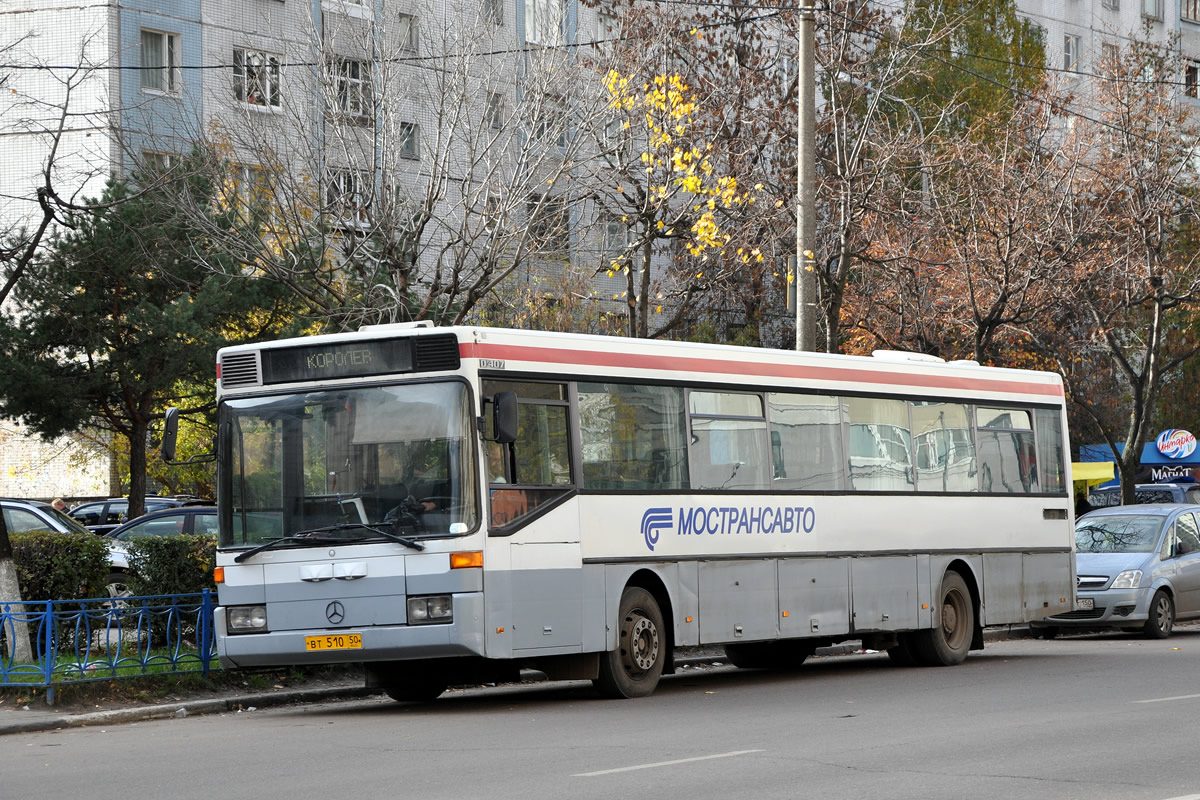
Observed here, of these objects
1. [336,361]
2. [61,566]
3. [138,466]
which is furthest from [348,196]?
[138,466]

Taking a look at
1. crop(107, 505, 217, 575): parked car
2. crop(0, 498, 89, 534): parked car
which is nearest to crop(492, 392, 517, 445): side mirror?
crop(107, 505, 217, 575): parked car

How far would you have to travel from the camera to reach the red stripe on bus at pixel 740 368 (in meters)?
13.7

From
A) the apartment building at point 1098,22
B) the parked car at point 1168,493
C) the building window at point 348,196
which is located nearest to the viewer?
the building window at point 348,196

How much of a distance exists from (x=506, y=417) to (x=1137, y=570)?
40.2 feet

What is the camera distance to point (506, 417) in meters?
13.0

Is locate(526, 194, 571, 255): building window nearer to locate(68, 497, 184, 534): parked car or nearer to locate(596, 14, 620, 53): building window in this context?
locate(596, 14, 620, 53): building window

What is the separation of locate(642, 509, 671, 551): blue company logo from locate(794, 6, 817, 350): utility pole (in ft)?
18.0

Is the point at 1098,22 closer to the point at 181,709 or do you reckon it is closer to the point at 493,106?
the point at 493,106

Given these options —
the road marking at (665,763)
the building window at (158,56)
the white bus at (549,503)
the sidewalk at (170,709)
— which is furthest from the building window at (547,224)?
the building window at (158,56)

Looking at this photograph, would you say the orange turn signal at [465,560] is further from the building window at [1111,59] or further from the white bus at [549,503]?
the building window at [1111,59]

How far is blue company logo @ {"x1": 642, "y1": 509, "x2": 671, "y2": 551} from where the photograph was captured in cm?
1474

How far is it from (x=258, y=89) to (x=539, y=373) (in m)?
11.3

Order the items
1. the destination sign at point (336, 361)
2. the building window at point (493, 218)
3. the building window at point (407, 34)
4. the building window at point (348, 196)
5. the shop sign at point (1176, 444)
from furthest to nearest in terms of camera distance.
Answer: the shop sign at point (1176, 444) → the building window at point (407, 34) → the building window at point (348, 196) → the building window at point (493, 218) → the destination sign at point (336, 361)

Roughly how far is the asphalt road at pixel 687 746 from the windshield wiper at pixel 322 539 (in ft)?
4.40
